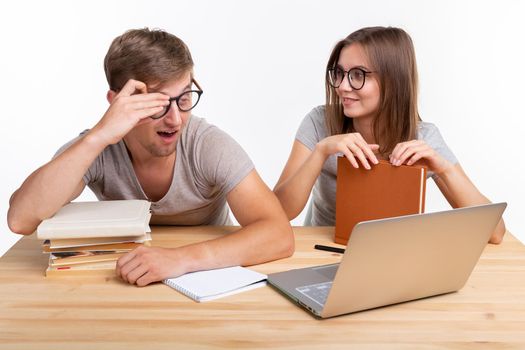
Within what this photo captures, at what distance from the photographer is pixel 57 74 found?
162 inches

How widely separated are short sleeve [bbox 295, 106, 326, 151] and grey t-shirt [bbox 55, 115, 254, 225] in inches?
18.3

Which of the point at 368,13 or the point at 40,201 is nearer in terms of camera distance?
the point at 40,201

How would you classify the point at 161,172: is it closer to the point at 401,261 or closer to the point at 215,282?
the point at 215,282

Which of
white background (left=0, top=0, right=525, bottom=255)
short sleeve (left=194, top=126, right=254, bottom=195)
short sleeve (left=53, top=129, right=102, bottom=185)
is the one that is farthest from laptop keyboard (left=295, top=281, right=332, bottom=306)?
white background (left=0, top=0, right=525, bottom=255)

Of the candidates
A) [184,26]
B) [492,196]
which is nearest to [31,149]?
[184,26]

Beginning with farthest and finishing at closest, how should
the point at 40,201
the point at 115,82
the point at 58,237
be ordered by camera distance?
1. the point at 115,82
2. the point at 40,201
3. the point at 58,237

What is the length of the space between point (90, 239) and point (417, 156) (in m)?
0.96

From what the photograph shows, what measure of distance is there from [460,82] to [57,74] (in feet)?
8.45

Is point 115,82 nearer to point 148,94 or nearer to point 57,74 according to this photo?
point 148,94

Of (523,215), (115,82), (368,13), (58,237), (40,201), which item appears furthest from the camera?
(523,215)

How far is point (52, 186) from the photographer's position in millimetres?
1770

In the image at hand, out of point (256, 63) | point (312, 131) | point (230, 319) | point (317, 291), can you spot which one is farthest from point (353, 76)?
point (256, 63)

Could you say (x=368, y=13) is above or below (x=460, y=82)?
above

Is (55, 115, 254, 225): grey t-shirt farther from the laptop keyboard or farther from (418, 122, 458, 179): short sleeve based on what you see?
(418, 122, 458, 179): short sleeve
